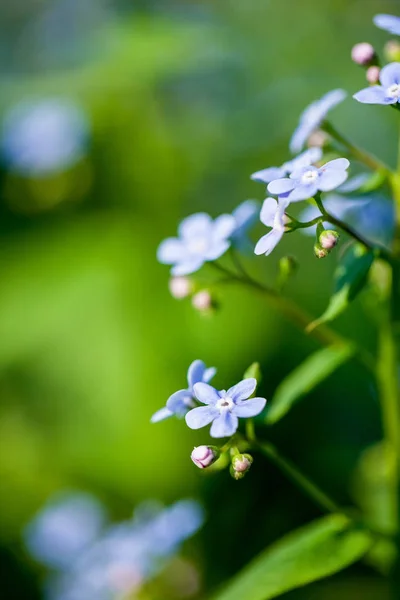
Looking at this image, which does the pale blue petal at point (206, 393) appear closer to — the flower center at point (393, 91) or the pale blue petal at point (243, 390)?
the pale blue petal at point (243, 390)

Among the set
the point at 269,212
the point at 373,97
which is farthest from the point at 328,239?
the point at 373,97

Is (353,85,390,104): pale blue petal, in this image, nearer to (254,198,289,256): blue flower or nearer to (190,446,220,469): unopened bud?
(254,198,289,256): blue flower

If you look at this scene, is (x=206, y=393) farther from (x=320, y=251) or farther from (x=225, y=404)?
(x=320, y=251)

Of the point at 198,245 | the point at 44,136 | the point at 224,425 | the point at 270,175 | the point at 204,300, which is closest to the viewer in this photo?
the point at 224,425

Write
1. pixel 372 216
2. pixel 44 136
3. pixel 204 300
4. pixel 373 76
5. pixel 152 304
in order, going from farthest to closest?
pixel 44 136, pixel 152 304, pixel 372 216, pixel 204 300, pixel 373 76

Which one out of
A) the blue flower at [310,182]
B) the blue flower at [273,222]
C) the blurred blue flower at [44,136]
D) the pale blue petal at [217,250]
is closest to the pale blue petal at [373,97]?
the blue flower at [310,182]
